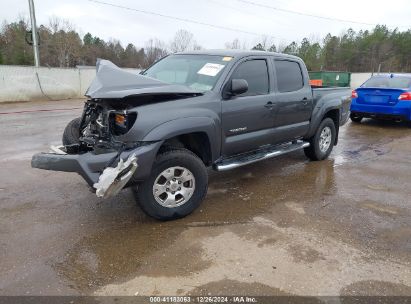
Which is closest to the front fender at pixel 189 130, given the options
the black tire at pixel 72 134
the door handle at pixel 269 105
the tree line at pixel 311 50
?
the door handle at pixel 269 105

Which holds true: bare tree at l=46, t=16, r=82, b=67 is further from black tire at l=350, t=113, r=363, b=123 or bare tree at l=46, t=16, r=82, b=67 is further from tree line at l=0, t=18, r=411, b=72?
black tire at l=350, t=113, r=363, b=123

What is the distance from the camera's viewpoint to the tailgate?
996 centimetres

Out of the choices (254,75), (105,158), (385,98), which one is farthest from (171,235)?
(385,98)

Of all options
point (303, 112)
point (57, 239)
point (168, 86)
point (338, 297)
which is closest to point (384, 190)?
point (303, 112)

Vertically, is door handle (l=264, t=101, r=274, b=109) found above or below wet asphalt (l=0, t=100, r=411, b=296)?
above

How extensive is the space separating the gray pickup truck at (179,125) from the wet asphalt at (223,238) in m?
0.50

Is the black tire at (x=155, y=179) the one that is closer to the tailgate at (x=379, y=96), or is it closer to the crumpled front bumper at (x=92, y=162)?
the crumpled front bumper at (x=92, y=162)

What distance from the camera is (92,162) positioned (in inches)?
141

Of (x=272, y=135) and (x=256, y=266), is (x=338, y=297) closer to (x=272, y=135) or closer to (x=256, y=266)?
(x=256, y=266)

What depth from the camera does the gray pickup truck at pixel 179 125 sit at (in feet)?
12.1

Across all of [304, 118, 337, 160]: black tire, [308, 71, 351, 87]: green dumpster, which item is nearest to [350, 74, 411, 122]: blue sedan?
[304, 118, 337, 160]: black tire

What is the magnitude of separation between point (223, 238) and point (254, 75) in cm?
235

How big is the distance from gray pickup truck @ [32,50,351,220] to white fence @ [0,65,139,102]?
14423 millimetres

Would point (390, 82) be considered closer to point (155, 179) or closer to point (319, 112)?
point (319, 112)
